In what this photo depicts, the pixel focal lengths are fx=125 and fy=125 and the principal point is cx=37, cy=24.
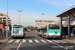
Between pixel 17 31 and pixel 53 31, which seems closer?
pixel 53 31

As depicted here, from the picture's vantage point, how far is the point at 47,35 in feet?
80.3

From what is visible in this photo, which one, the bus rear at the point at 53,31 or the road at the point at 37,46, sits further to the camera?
the bus rear at the point at 53,31

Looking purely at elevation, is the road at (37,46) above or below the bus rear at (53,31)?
below

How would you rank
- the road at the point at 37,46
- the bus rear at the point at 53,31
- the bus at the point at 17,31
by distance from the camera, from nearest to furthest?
the road at the point at 37,46 → the bus rear at the point at 53,31 → the bus at the point at 17,31

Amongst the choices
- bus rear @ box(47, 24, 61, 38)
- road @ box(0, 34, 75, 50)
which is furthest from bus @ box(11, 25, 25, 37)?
road @ box(0, 34, 75, 50)

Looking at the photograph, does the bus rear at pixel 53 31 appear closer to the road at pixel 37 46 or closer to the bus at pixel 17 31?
the bus at pixel 17 31

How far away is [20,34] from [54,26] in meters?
7.48

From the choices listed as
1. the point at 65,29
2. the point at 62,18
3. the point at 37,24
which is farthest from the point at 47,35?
the point at 37,24

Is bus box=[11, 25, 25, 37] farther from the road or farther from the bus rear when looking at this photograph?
the road

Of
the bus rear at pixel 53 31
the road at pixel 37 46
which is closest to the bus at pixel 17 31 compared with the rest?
the bus rear at pixel 53 31

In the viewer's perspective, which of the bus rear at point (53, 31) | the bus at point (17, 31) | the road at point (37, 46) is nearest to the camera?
the road at point (37, 46)

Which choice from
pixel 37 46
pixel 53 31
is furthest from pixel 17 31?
pixel 37 46

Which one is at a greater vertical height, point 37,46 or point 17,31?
point 17,31

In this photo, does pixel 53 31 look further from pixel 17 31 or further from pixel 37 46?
pixel 37 46
